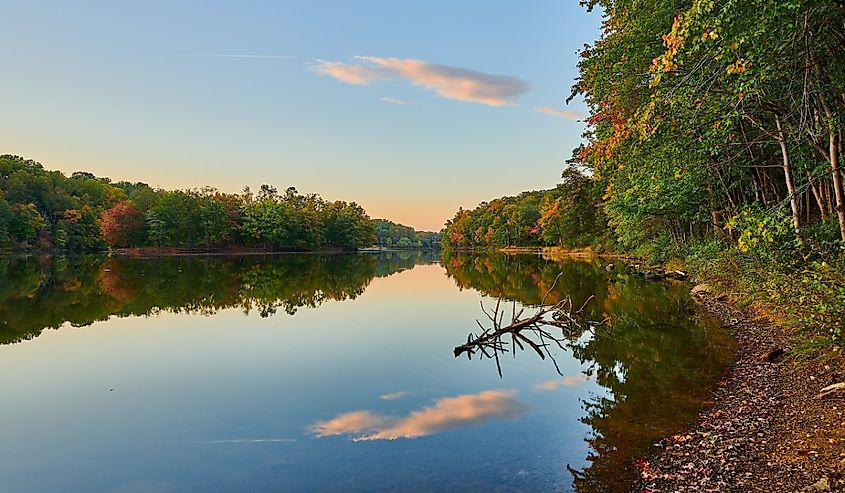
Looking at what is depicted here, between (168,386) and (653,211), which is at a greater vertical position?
(653,211)

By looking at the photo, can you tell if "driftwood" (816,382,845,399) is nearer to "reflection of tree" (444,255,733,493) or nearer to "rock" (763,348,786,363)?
"reflection of tree" (444,255,733,493)

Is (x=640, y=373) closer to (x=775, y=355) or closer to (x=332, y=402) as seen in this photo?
(x=775, y=355)

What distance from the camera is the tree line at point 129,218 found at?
81000 mm

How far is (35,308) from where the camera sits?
2072 cm

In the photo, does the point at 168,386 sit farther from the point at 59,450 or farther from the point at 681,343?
the point at 681,343

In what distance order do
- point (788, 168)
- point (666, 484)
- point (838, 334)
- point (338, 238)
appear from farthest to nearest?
point (338, 238), point (788, 168), point (838, 334), point (666, 484)

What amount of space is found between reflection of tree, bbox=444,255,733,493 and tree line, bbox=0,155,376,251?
7708cm

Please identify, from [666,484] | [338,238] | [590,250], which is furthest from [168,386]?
[338,238]

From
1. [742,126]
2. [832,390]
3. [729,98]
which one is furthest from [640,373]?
[742,126]

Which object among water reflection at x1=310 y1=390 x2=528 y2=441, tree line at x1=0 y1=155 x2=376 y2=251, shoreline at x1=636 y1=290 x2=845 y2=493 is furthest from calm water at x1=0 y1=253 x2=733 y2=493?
tree line at x1=0 y1=155 x2=376 y2=251

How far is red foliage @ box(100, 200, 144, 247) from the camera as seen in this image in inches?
3184

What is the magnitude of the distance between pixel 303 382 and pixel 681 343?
8841 mm

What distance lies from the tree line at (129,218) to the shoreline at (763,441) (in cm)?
8592

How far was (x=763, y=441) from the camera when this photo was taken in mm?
5980
